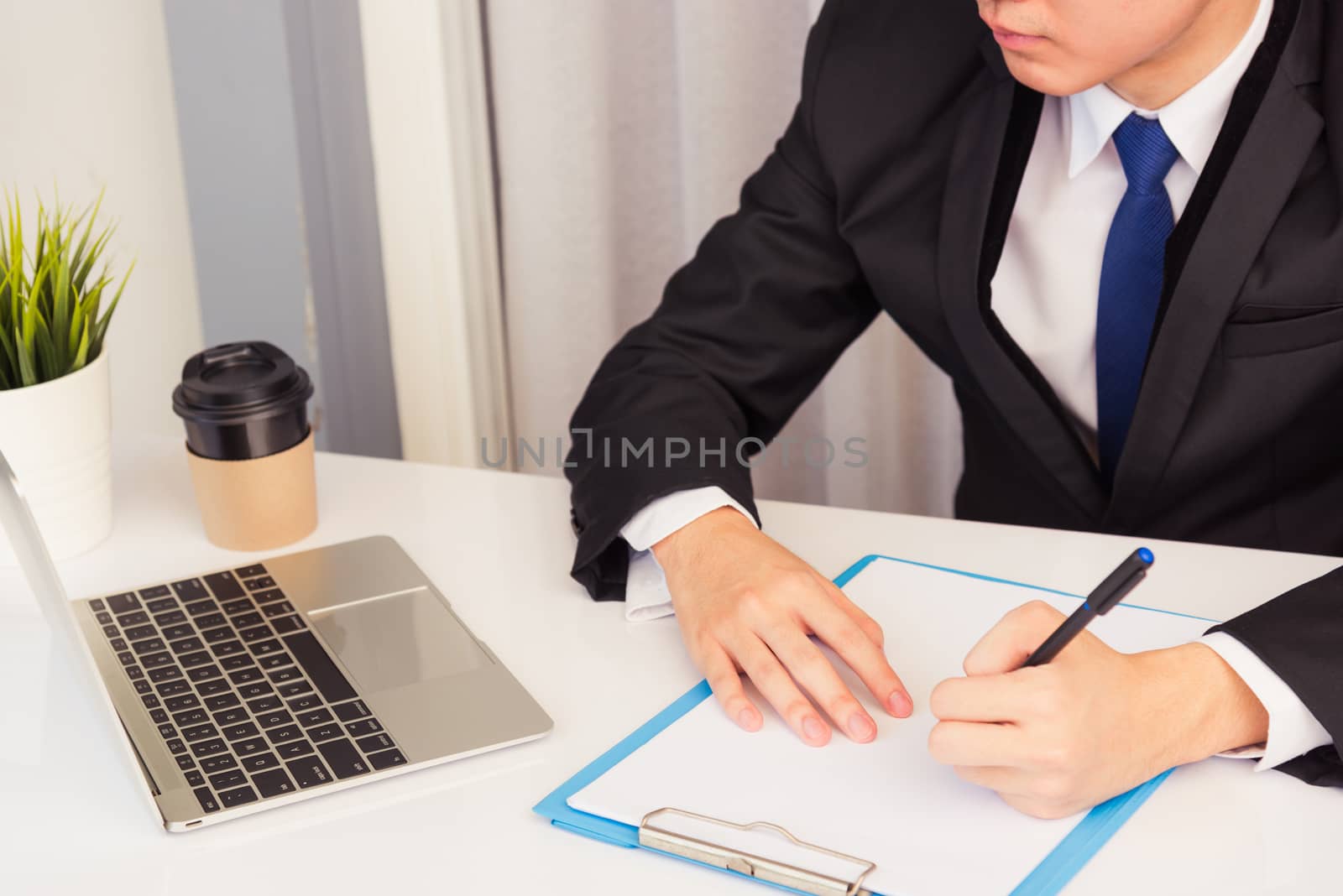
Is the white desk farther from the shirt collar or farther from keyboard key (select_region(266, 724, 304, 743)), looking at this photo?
the shirt collar

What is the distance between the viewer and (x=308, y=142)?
1.84m

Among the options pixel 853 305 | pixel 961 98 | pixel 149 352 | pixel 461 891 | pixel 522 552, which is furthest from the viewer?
pixel 149 352

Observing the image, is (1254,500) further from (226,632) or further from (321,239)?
(321,239)

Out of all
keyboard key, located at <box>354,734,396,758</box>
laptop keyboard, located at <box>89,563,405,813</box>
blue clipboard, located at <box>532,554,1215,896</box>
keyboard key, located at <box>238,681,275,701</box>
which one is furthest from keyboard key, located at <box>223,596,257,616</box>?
blue clipboard, located at <box>532,554,1215,896</box>

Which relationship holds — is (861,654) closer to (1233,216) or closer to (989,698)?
(989,698)

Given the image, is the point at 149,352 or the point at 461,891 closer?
the point at 461,891

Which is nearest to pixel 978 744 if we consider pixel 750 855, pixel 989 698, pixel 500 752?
pixel 989 698

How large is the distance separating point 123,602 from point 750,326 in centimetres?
59

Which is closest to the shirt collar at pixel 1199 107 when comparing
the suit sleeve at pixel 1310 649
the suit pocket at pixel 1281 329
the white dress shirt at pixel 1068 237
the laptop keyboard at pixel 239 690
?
the white dress shirt at pixel 1068 237

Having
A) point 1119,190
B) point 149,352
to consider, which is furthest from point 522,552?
point 149,352

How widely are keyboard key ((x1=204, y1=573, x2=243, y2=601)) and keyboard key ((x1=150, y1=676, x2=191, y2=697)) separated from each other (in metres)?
0.12

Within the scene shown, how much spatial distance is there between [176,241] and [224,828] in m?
0.98

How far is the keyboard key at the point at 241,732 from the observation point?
0.83m

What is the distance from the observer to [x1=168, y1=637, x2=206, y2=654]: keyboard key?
929mm
